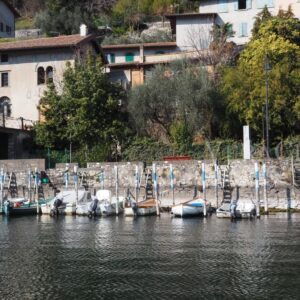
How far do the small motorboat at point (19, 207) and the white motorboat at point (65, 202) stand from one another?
84 centimetres

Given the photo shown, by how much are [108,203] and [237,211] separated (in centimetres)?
920

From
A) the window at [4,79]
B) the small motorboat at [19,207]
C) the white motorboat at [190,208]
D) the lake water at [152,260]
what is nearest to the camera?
the lake water at [152,260]

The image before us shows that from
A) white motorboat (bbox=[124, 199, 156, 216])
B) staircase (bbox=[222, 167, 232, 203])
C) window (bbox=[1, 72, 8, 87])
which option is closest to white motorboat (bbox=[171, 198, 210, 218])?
white motorboat (bbox=[124, 199, 156, 216])

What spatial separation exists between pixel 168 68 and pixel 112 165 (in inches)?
482

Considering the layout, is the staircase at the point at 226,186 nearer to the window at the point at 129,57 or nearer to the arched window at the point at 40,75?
the arched window at the point at 40,75

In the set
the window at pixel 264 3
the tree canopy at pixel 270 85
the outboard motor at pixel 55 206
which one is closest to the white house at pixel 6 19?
the window at pixel 264 3

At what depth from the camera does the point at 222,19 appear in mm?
65438

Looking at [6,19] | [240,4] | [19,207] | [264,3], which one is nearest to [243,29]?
[240,4]

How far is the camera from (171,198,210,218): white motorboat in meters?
41.3

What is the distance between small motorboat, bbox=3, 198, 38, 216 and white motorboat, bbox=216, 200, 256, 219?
13.4 meters

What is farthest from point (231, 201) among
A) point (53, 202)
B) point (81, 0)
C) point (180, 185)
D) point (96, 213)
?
point (81, 0)

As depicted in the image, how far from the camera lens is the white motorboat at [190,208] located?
136 feet

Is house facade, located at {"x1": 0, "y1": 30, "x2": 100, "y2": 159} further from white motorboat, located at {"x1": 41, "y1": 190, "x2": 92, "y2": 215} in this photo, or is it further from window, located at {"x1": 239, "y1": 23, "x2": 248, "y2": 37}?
window, located at {"x1": 239, "y1": 23, "x2": 248, "y2": 37}

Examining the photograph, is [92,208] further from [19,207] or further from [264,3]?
[264,3]
